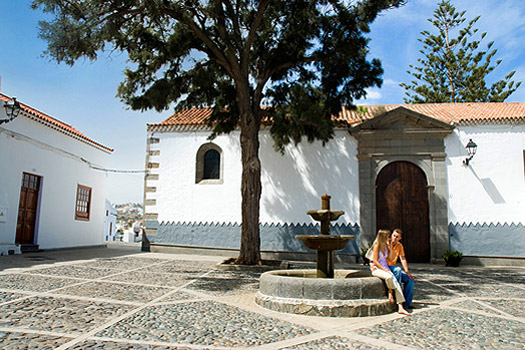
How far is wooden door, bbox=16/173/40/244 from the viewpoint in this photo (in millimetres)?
11820

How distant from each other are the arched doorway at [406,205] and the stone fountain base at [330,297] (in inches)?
270

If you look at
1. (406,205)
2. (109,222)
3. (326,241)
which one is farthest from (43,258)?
(109,222)

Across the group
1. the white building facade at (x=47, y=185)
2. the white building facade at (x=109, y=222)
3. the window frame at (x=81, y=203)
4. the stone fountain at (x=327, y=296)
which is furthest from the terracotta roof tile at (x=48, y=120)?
the white building facade at (x=109, y=222)

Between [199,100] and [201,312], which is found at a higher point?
[199,100]

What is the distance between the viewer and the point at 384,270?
4.90 metres

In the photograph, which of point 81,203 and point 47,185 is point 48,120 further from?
point 81,203

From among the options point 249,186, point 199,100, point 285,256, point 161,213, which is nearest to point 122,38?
point 199,100

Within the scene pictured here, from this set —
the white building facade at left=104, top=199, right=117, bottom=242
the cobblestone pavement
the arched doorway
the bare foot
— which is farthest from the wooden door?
the white building facade at left=104, top=199, right=117, bottom=242

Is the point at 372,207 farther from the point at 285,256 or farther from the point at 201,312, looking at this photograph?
the point at 201,312

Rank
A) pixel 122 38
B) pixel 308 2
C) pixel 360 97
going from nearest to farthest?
1. pixel 122 38
2. pixel 308 2
3. pixel 360 97

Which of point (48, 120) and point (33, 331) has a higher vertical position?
point (48, 120)

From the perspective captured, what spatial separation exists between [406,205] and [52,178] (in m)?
11.3

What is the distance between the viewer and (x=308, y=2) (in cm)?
920

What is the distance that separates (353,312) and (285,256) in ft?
23.4
